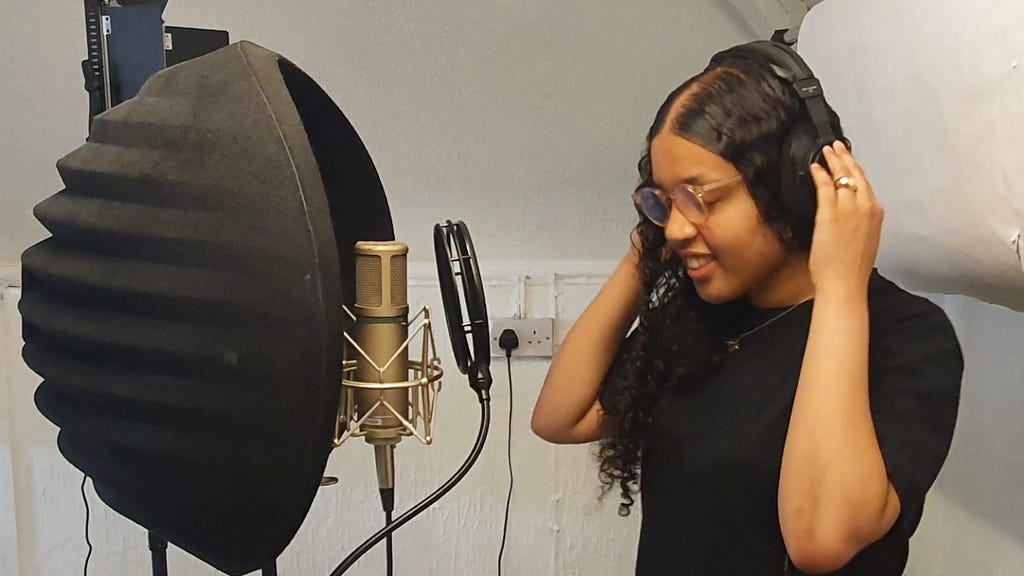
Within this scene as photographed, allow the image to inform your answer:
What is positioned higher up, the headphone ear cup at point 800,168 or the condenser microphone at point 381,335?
the headphone ear cup at point 800,168

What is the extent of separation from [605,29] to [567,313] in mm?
515

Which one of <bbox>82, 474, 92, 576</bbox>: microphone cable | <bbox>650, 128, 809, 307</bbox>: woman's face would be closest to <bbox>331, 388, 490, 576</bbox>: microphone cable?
<bbox>650, 128, 809, 307</bbox>: woman's face

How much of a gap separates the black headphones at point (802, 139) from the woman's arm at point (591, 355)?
0.23 metres

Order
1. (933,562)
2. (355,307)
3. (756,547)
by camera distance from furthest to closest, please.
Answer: (933,562), (756,547), (355,307)

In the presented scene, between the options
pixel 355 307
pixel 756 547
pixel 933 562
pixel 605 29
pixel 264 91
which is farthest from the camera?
pixel 605 29

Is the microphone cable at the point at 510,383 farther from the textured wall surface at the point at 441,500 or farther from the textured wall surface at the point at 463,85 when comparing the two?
the textured wall surface at the point at 463,85

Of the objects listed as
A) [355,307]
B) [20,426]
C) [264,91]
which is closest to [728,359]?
[355,307]

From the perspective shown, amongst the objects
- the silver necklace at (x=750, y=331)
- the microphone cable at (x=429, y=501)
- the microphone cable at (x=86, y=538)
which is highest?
the silver necklace at (x=750, y=331)

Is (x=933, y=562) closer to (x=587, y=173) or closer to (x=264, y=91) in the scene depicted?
(x=587, y=173)

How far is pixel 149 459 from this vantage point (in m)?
0.59

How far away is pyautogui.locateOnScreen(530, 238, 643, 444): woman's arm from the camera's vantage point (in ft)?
3.25

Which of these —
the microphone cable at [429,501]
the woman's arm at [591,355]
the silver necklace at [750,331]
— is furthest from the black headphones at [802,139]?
the microphone cable at [429,501]

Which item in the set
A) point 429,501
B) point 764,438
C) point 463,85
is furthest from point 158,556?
point 463,85

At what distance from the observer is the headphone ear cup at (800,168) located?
76 centimetres
